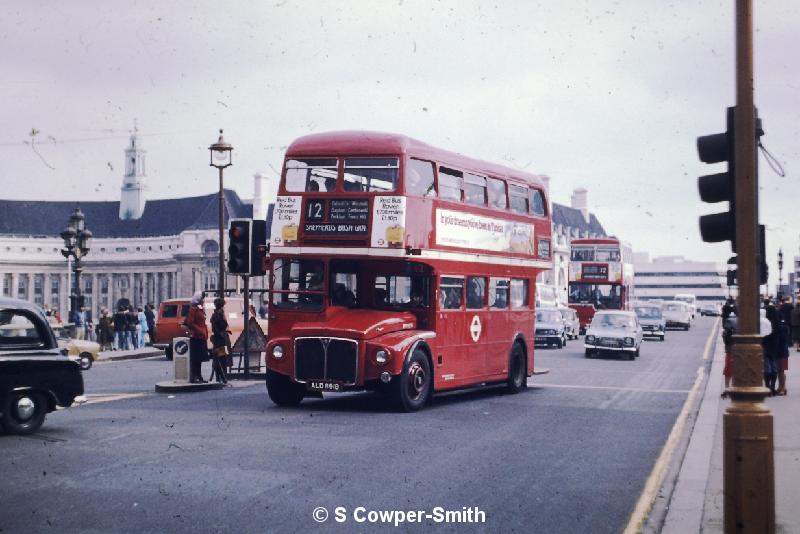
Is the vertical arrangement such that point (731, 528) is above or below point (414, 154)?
below

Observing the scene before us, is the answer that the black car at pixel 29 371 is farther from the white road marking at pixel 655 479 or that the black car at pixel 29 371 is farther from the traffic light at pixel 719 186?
the traffic light at pixel 719 186

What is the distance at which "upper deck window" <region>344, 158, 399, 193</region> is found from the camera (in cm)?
1647

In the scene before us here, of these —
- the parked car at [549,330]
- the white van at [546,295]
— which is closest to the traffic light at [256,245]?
the parked car at [549,330]

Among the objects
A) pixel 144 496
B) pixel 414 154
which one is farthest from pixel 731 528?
pixel 414 154

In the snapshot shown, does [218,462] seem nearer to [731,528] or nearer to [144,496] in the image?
[144,496]

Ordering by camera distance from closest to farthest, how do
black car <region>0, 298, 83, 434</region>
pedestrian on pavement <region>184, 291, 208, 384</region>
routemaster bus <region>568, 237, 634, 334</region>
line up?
black car <region>0, 298, 83, 434</region>, pedestrian on pavement <region>184, 291, 208, 384</region>, routemaster bus <region>568, 237, 634, 334</region>

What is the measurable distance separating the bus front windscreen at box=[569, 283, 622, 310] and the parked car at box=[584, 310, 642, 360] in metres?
18.4

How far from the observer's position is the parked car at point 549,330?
41094 millimetres

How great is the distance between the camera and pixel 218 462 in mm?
10648

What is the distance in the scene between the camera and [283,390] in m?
16.8

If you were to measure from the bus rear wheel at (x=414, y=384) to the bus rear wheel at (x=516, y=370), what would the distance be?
3.69 meters

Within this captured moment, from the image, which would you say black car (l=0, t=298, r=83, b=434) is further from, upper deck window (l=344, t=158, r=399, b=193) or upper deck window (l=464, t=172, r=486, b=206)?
upper deck window (l=464, t=172, r=486, b=206)

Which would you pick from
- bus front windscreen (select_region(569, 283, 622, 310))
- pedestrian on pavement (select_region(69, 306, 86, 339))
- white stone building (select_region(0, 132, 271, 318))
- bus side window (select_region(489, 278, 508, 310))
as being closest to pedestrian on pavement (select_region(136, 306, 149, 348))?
pedestrian on pavement (select_region(69, 306, 86, 339))

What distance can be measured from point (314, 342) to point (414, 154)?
339cm
